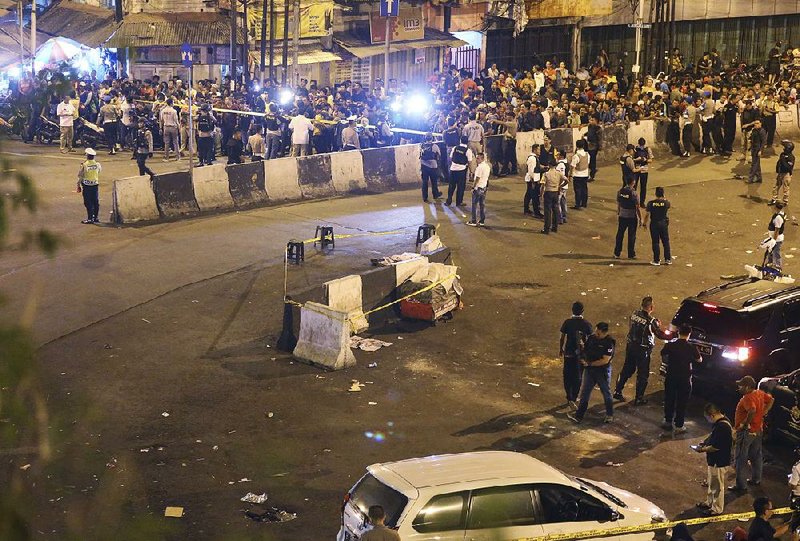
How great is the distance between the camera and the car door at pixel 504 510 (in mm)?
8633

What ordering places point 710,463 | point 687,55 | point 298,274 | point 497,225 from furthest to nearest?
point 687,55 < point 497,225 < point 298,274 < point 710,463

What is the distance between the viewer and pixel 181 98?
34188 millimetres

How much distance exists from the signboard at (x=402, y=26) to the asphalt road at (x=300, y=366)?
832 inches

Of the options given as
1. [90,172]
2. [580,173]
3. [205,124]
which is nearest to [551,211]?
[580,173]

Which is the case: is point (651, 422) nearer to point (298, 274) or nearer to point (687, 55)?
point (298, 274)

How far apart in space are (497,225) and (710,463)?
13.2 metres

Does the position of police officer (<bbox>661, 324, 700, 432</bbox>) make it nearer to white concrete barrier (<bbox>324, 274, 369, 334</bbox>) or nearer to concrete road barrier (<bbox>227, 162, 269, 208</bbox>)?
white concrete barrier (<bbox>324, 274, 369, 334</bbox>)

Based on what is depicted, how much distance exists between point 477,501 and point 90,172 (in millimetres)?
15365

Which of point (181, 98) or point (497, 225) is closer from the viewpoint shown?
point (497, 225)

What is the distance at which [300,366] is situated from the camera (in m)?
15.0

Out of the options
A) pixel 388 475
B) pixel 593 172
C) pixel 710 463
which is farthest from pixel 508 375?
pixel 593 172

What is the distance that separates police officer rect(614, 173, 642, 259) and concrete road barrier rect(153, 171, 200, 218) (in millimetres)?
9416

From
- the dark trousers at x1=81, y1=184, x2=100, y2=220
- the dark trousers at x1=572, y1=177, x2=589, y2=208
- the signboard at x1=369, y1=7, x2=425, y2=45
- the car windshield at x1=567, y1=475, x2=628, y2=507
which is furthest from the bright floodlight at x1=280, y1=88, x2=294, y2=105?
the car windshield at x1=567, y1=475, x2=628, y2=507

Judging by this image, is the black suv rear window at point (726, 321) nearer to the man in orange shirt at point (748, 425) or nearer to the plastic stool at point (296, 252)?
the man in orange shirt at point (748, 425)
